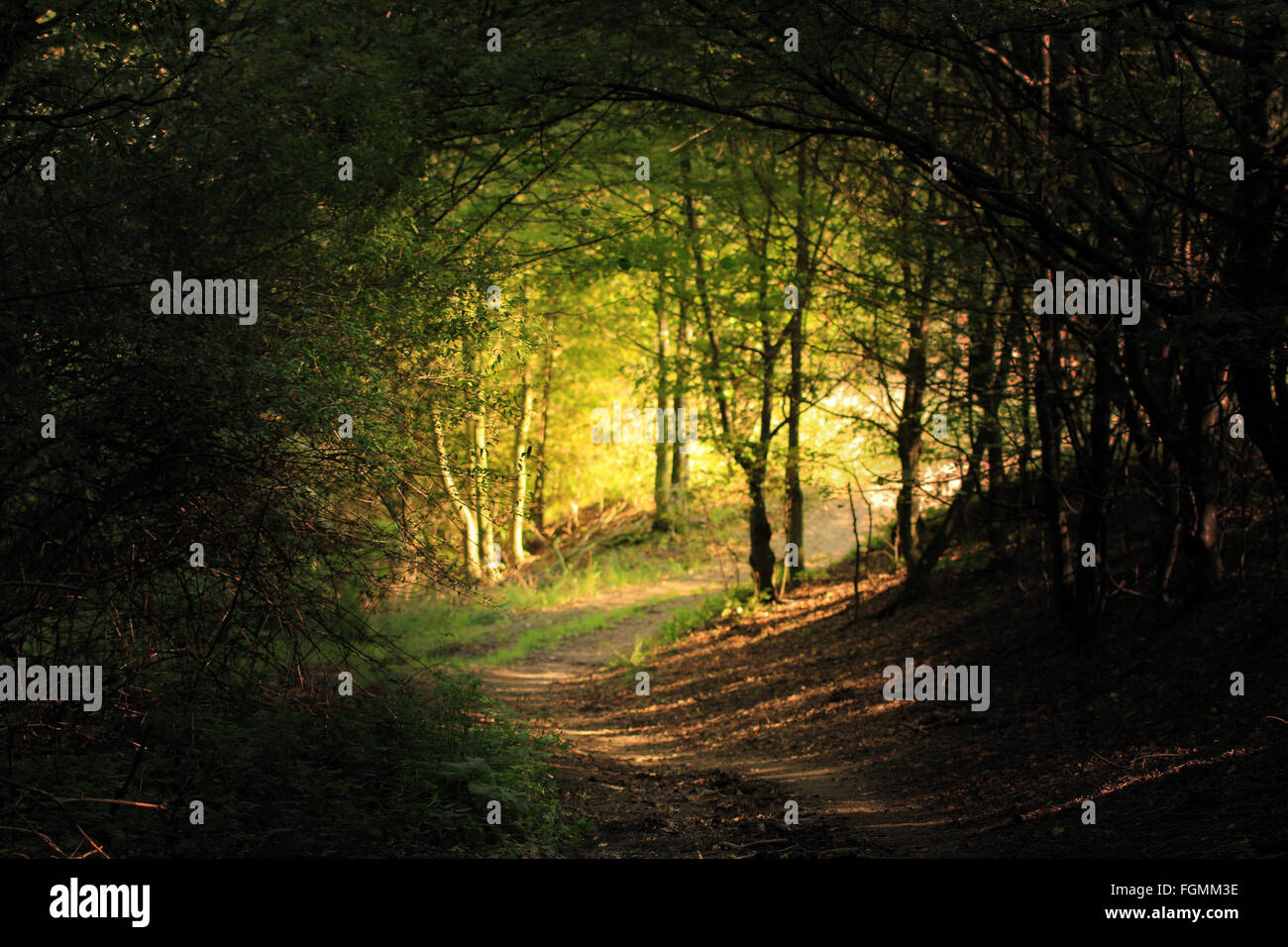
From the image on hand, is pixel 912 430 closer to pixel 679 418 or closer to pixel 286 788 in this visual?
pixel 679 418

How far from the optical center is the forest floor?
5.96m

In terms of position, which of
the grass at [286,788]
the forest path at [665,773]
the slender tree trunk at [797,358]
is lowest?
the forest path at [665,773]

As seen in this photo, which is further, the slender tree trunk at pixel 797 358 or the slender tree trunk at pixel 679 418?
the slender tree trunk at pixel 679 418

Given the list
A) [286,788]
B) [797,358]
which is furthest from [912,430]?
[286,788]

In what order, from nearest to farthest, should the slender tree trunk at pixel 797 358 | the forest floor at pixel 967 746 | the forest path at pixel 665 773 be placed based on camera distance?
the forest floor at pixel 967 746, the forest path at pixel 665 773, the slender tree trunk at pixel 797 358

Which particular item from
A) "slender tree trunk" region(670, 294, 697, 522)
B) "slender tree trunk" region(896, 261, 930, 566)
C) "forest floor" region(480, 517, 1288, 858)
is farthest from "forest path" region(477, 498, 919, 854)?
"slender tree trunk" region(670, 294, 697, 522)

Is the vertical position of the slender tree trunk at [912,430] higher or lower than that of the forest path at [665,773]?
higher

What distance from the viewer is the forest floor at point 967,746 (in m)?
5.96

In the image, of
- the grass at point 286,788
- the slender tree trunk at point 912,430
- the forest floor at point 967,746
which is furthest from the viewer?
the slender tree trunk at point 912,430

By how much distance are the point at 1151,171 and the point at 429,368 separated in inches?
227

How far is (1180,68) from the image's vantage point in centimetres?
641

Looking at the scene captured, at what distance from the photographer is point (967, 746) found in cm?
855

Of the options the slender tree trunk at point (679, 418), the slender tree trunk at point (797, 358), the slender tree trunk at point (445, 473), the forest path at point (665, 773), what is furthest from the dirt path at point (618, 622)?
the slender tree trunk at point (445, 473)

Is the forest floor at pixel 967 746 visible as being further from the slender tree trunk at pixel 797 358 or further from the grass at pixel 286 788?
the slender tree trunk at pixel 797 358
